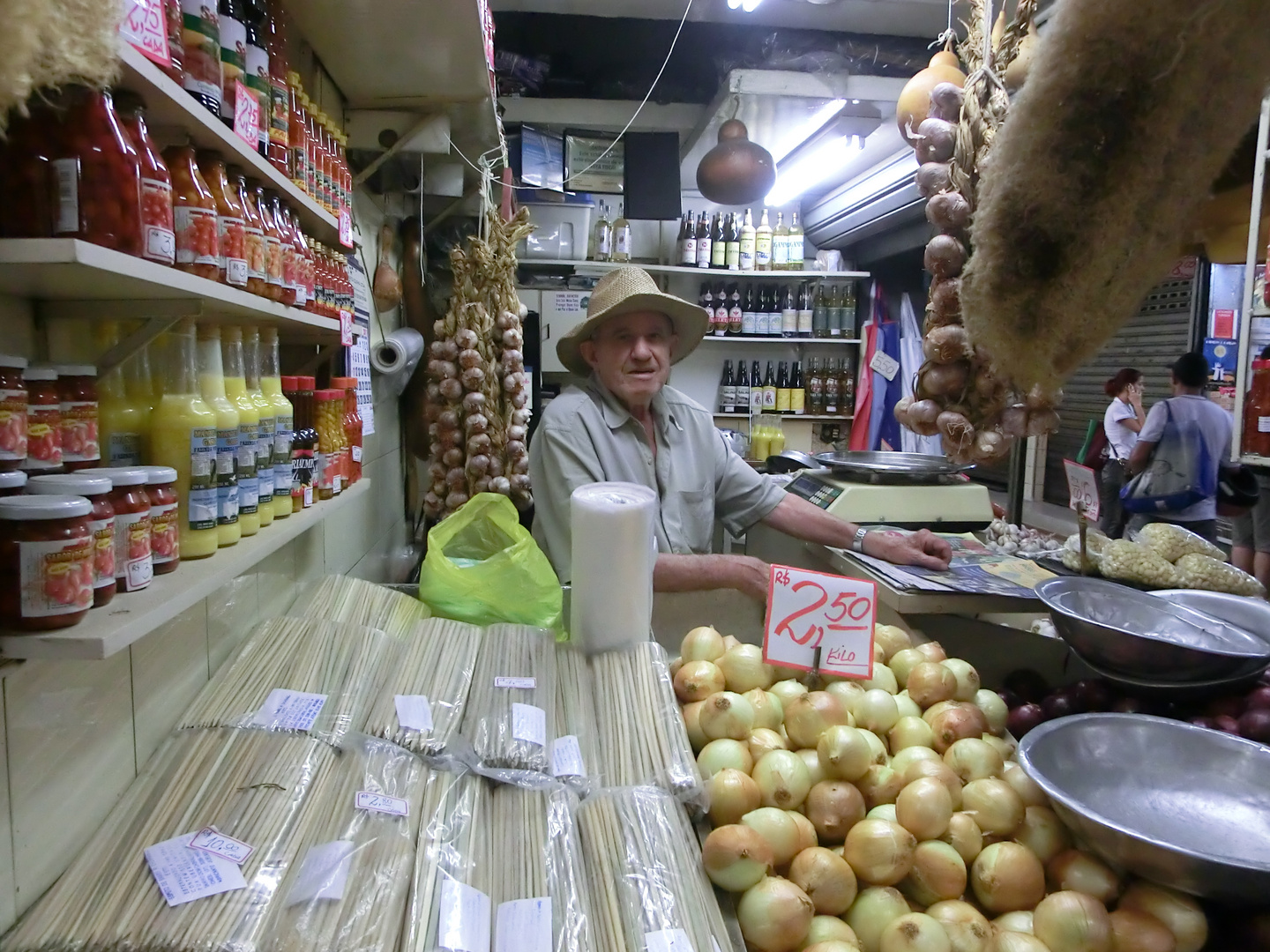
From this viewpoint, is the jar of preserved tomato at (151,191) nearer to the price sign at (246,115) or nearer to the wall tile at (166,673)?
the price sign at (246,115)

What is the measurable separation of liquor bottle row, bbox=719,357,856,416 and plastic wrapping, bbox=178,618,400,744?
4.33m

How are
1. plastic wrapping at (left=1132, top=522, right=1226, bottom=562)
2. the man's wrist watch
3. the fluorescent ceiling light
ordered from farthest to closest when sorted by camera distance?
the fluorescent ceiling light → the man's wrist watch → plastic wrapping at (left=1132, top=522, right=1226, bottom=562)

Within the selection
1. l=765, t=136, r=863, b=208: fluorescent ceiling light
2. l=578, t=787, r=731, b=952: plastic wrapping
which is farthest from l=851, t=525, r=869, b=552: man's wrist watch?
l=765, t=136, r=863, b=208: fluorescent ceiling light

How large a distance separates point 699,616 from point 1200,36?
164cm

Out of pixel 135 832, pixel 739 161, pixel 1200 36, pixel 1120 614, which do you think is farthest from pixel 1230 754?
pixel 739 161

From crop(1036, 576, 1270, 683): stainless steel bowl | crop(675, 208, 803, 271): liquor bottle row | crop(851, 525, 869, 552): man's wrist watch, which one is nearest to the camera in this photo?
crop(1036, 576, 1270, 683): stainless steel bowl

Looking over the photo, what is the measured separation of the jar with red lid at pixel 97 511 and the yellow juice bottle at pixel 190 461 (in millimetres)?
203

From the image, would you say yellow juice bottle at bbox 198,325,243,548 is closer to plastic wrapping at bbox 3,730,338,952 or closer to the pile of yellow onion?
plastic wrapping at bbox 3,730,338,952

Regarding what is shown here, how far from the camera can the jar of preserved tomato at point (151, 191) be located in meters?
0.88

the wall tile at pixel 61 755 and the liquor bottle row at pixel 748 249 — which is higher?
the liquor bottle row at pixel 748 249

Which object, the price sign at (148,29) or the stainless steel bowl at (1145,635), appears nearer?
the price sign at (148,29)

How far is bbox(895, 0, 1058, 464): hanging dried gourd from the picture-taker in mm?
1669

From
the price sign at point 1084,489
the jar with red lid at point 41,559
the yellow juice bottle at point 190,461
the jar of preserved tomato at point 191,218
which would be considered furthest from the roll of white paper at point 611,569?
the price sign at point 1084,489

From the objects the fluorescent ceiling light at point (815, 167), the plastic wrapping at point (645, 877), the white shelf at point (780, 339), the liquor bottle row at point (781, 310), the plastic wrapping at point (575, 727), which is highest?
the fluorescent ceiling light at point (815, 167)
